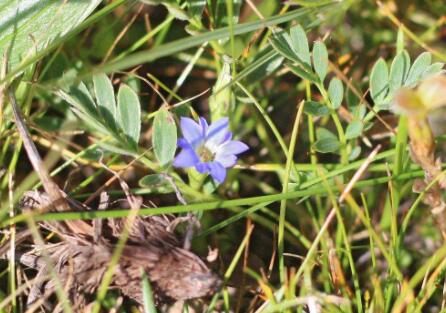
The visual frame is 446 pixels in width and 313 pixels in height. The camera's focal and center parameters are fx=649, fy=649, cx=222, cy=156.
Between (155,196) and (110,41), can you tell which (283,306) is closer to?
(155,196)

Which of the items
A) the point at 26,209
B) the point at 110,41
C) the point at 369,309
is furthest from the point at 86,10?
the point at 369,309

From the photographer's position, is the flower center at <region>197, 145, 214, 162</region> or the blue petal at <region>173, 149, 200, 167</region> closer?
the blue petal at <region>173, 149, 200, 167</region>

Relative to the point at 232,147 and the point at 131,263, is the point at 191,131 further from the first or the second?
the point at 131,263

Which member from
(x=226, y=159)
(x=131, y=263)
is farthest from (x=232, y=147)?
(x=131, y=263)

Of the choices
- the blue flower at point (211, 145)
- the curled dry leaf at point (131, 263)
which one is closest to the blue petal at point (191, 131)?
the blue flower at point (211, 145)

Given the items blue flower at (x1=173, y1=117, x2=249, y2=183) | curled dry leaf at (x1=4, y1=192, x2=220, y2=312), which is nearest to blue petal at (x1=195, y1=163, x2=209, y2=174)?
blue flower at (x1=173, y1=117, x2=249, y2=183)

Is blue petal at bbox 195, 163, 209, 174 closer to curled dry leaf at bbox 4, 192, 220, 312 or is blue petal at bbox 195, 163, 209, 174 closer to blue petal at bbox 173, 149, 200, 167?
blue petal at bbox 173, 149, 200, 167

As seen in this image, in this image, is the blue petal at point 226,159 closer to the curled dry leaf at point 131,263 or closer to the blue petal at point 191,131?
the blue petal at point 191,131

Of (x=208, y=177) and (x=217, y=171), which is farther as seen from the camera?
(x=208, y=177)
